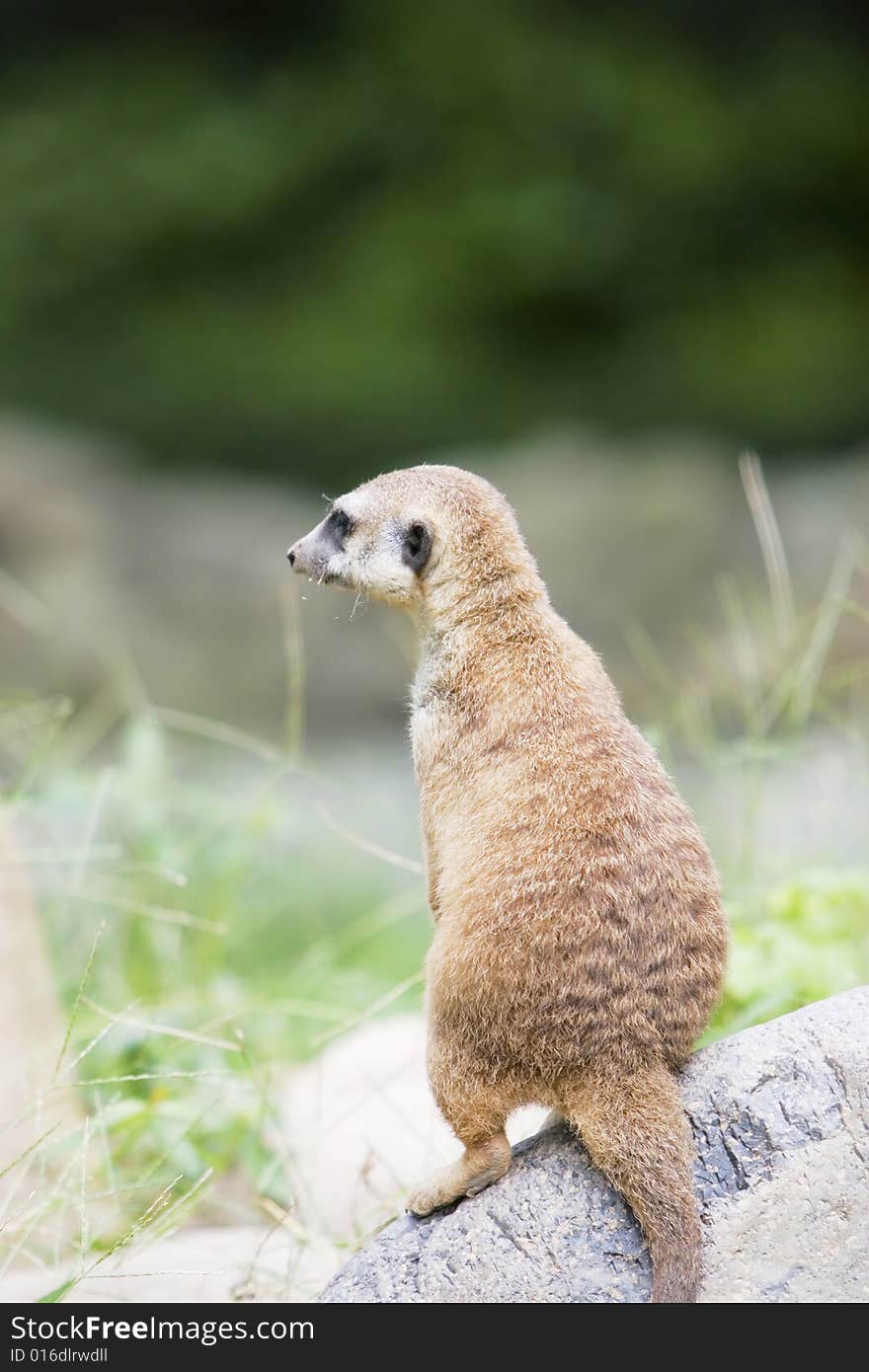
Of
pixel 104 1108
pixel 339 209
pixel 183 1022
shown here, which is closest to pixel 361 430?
pixel 339 209

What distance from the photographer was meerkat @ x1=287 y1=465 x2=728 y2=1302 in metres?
1.93

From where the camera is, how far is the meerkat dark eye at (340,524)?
7.82 ft

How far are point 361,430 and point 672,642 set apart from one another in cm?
213

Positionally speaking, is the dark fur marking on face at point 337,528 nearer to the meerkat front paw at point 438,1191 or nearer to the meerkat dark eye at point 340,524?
the meerkat dark eye at point 340,524

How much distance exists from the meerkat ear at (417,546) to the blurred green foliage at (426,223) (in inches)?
223

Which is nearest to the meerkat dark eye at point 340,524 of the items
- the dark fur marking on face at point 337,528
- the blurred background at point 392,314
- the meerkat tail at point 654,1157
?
the dark fur marking on face at point 337,528

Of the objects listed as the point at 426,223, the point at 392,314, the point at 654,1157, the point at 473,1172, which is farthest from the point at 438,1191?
the point at 426,223

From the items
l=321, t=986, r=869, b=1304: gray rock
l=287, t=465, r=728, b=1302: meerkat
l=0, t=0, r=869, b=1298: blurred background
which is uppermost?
l=0, t=0, r=869, b=1298: blurred background

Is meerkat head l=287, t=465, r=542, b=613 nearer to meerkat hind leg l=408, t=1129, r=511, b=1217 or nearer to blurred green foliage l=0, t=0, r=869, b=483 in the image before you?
meerkat hind leg l=408, t=1129, r=511, b=1217

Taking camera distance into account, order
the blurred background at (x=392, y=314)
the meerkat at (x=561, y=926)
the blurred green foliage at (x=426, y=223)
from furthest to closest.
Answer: the blurred green foliage at (x=426, y=223)
the blurred background at (x=392, y=314)
the meerkat at (x=561, y=926)

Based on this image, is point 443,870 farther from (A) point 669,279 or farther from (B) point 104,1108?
(A) point 669,279

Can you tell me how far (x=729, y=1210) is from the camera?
1.90 meters

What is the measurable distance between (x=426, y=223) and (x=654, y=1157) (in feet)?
22.6

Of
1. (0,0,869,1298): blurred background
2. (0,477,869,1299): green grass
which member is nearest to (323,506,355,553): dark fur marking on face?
(0,477,869,1299): green grass
